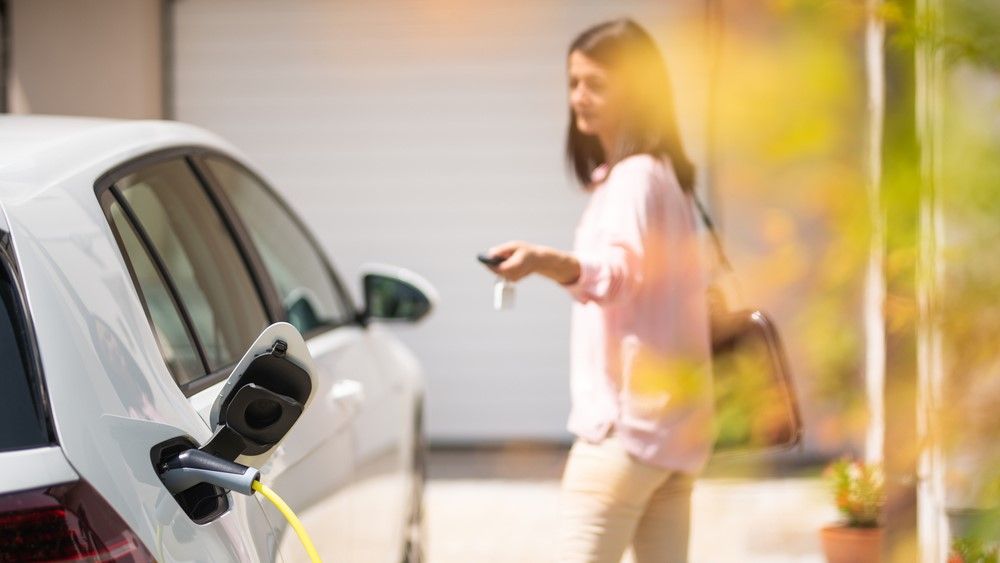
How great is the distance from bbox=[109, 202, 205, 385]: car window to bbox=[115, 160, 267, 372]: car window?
0.20 feet

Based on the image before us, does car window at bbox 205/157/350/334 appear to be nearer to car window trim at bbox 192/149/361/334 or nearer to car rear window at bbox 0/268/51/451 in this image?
car window trim at bbox 192/149/361/334

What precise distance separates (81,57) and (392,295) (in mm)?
5480

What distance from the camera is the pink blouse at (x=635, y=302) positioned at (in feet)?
9.25

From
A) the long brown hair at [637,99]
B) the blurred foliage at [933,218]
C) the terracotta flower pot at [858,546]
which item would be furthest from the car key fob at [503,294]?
the terracotta flower pot at [858,546]

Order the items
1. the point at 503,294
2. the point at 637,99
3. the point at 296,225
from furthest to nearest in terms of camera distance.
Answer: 1. the point at 296,225
2. the point at 637,99
3. the point at 503,294

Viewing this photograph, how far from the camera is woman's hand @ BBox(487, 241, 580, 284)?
2611 mm

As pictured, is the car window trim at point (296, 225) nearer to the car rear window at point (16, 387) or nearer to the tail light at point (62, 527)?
the car rear window at point (16, 387)

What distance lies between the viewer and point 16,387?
67.4 inches

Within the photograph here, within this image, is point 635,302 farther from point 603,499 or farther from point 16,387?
point 16,387

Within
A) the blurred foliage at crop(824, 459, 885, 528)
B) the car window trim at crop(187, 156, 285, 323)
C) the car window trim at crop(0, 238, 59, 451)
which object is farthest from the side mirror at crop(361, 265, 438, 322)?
the car window trim at crop(0, 238, 59, 451)

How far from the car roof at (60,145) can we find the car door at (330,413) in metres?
0.44

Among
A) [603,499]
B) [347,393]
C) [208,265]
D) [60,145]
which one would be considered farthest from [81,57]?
[60,145]

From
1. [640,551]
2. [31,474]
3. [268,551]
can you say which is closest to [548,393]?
[640,551]

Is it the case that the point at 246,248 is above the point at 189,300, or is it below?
above
